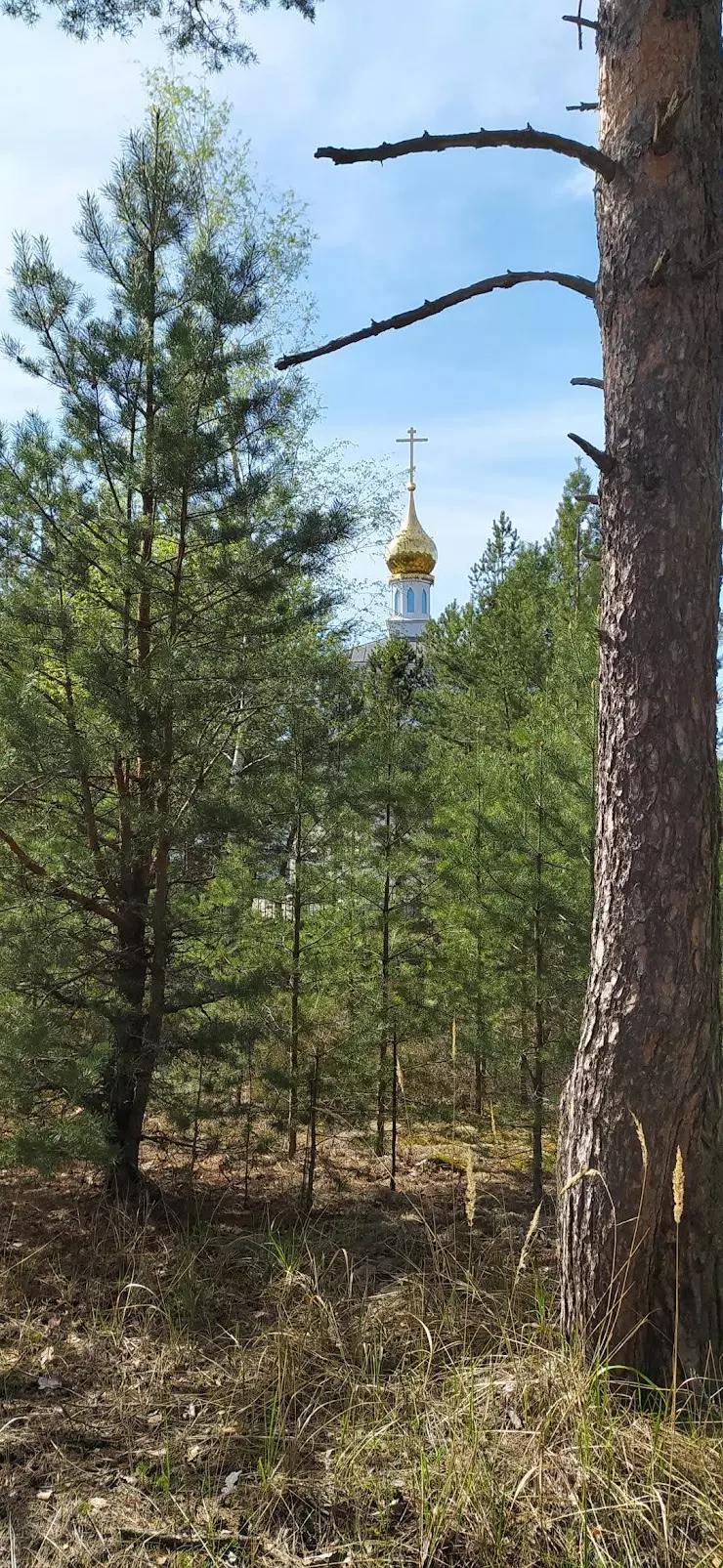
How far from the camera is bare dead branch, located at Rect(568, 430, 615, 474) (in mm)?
2957

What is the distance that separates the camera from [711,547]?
10.2ft

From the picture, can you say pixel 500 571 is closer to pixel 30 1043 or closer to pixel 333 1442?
pixel 30 1043

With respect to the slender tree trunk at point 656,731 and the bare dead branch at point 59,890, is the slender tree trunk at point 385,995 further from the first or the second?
the slender tree trunk at point 656,731

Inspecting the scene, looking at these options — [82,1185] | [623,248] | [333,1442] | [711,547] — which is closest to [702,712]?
[711,547]

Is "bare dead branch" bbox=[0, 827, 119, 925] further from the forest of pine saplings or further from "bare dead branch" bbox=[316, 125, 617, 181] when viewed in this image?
"bare dead branch" bbox=[316, 125, 617, 181]

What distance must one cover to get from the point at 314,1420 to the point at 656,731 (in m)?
2.15

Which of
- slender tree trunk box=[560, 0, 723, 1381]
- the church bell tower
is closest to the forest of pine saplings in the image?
slender tree trunk box=[560, 0, 723, 1381]

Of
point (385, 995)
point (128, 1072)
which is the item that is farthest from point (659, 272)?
point (385, 995)

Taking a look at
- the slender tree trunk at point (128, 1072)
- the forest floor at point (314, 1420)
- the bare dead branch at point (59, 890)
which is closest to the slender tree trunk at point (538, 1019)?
the forest floor at point (314, 1420)

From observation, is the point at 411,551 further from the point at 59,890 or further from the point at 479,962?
the point at 59,890

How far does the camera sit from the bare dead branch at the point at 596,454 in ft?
9.70

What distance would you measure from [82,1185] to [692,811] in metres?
3.41

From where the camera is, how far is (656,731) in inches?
119

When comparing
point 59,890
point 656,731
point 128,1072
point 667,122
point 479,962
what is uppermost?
point 667,122
